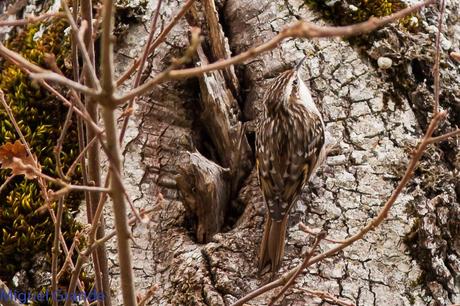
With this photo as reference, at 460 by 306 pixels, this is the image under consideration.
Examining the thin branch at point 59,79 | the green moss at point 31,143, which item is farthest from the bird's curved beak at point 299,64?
the thin branch at point 59,79

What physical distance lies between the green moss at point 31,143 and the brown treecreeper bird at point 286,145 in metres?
0.75

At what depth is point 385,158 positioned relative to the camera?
281 centimetres

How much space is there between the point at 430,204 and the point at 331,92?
65 centimetres

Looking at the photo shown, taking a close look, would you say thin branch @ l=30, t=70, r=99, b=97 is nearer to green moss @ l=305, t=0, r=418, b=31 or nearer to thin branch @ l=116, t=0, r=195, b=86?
thin branch @ l=116, t=0, r=195, b=86

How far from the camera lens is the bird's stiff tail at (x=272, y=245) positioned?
252cm

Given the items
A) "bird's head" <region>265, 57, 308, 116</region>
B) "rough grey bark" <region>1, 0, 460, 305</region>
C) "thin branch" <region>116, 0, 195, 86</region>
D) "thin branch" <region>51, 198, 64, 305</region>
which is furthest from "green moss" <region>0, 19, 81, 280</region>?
"thin branch" <region>116, 0, 195, 86</region>

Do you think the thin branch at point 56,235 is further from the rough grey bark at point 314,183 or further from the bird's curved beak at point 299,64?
the bird's curved beak at point 299,64

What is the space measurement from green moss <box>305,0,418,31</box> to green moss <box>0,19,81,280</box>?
116cm

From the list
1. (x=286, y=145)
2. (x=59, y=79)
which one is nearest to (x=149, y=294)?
(x=59, y=79)

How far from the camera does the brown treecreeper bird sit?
2.80m

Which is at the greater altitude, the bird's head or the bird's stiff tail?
the bird's head

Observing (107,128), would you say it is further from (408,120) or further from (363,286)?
(408,120)

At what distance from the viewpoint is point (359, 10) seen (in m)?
3.17

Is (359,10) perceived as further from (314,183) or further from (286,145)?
(314,183)
